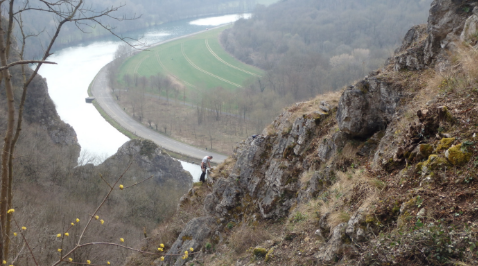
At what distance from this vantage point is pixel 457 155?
4836 millimetres

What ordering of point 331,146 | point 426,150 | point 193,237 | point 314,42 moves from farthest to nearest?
1. point 314,42
2. point 193,237
3. point 331,146
4. point 426,150

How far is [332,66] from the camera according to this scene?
67.8 m

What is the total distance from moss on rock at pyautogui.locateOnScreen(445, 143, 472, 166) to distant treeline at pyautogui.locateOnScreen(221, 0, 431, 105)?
53223 mm

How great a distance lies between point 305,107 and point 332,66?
59.2 metres

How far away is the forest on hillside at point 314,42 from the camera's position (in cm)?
6056

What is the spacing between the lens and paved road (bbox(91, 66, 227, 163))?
50259 mm

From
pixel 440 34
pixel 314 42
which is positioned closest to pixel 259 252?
pixel 440 34

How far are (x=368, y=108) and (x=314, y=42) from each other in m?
82.6

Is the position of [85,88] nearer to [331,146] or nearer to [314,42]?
[314,42]

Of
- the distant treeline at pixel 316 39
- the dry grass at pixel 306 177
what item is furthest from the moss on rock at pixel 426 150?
the distant treeline at pixel 316 39

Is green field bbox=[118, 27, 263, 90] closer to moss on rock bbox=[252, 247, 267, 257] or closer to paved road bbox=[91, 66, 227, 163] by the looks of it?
paved road bbox=[91, 66, 227, 163]

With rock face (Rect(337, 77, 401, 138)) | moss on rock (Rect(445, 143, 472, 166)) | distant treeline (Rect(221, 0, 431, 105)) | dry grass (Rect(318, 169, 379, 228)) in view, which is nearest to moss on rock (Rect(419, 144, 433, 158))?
moss on rock (Rect(445, 143, 472, 166))

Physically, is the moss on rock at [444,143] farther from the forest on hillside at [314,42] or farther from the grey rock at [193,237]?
the forest on hillside at [314,42]

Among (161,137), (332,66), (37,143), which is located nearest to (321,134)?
(37,143)
